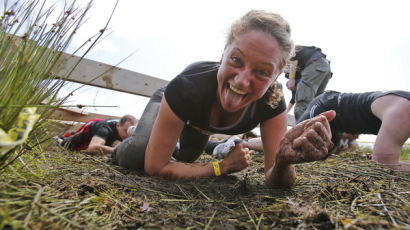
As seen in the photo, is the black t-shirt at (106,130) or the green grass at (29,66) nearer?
the green grass at (29,66)

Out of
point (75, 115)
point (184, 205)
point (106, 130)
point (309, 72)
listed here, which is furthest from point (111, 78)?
point (309, 72)

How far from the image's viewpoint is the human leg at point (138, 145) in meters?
2.06

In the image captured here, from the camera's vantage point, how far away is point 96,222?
2.49 feet

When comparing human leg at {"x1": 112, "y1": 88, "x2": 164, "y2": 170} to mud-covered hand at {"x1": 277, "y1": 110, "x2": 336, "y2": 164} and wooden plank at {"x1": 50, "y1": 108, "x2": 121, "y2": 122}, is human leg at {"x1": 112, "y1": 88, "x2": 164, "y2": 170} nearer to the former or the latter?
mud-covered hand at {"x1": 277, "y1": 110, "x2": 336, "y2": 164}

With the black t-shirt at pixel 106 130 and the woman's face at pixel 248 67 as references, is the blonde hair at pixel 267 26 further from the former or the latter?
the black t-shirt at pixel 106 130

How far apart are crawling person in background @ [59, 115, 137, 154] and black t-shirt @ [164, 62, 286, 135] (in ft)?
5.94

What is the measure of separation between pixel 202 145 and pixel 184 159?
0.96 feet

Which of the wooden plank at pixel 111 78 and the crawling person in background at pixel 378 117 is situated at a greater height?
the wooden plank at pixel 111 78

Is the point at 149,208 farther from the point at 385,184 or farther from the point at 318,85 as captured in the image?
the point at 318,85

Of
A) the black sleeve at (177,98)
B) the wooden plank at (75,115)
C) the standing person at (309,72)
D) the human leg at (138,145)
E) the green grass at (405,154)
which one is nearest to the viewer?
the black sleeve at (177,98)

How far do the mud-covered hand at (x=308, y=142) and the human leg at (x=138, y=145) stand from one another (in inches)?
50.1

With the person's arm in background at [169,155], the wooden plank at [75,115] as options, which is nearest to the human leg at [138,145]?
the person's arm in background at [169,155]

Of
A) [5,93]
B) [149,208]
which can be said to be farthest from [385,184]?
[5,93]

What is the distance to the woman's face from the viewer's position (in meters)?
1.45
